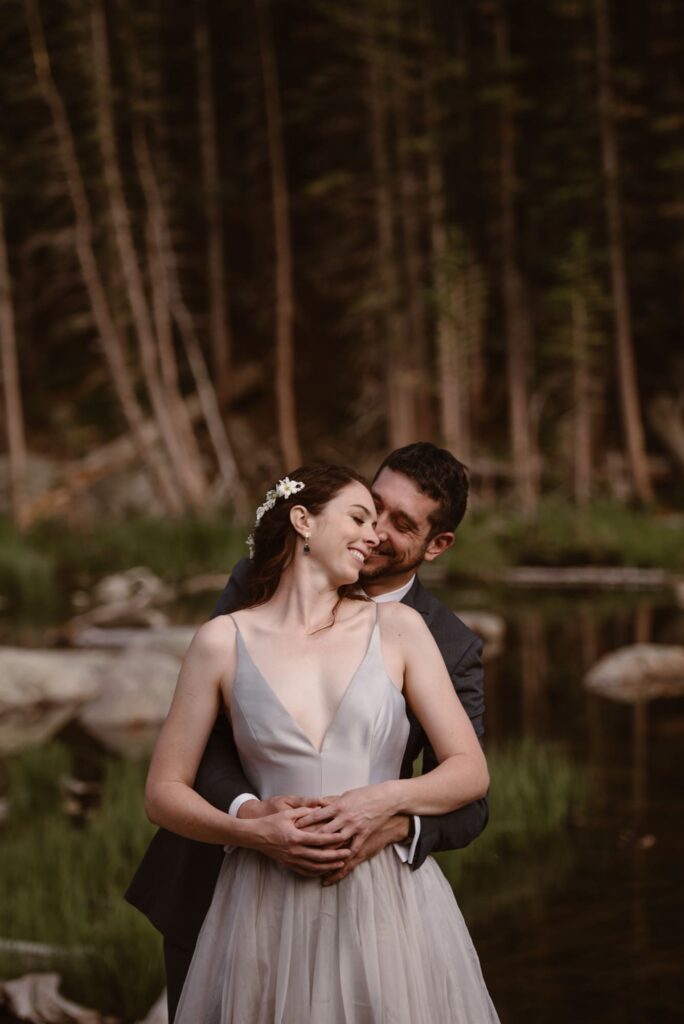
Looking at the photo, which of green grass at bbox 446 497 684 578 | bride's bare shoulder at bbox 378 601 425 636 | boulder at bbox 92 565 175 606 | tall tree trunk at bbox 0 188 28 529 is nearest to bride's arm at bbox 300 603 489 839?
bride's bare shoulder at bbox 378 601 425 636

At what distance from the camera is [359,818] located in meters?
2.35

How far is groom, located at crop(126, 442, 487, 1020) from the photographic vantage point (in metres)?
2.46

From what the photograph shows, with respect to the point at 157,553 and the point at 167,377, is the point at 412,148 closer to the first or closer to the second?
the point at 167,377

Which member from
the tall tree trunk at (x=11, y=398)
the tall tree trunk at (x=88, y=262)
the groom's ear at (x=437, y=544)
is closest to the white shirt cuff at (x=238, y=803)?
the groom's ear at (x=437, y=544)

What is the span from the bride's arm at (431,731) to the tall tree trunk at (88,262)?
712 inches

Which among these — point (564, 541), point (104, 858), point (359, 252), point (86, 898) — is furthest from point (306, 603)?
point (359, 252)

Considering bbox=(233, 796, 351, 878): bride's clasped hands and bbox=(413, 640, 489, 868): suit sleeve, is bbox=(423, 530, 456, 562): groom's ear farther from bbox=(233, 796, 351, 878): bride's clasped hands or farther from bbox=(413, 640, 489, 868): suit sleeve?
bbox=(233, 796, 351, 878): bride's clasped hands

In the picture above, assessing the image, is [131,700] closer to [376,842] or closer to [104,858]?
[104,858]

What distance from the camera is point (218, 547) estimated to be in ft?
A: 53.0


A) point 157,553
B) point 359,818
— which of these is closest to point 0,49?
point 157,553

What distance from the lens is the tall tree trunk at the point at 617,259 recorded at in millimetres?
21578

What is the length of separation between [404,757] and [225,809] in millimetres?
404

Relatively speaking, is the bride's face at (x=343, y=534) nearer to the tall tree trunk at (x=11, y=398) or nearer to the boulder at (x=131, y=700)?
the boulder at (x=131, y=700)

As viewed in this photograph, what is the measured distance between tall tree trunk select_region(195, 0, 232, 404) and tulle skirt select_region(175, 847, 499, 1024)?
21.9 meters
